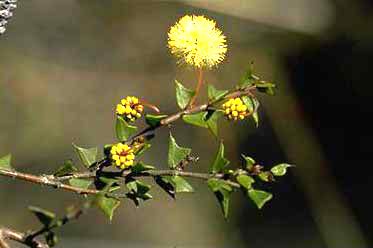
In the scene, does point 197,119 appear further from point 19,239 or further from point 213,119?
point 19,239

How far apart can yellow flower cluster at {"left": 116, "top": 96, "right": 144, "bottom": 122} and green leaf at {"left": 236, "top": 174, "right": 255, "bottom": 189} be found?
0.32 feet

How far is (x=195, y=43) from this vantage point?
0.63m

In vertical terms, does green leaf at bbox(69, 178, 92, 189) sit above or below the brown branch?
above

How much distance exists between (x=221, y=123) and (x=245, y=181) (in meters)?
1.94

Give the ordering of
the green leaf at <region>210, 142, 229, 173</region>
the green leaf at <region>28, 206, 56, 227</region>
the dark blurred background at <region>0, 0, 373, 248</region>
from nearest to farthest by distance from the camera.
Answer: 1. the green leaf at <region>28, 206, 56, 227</region>
2. the green leaf at <region>210, 142, 229, 173</region>
3. the dark blurred background at <region>0, 0, 373, 248</region>

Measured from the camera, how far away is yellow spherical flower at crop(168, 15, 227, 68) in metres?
0.63

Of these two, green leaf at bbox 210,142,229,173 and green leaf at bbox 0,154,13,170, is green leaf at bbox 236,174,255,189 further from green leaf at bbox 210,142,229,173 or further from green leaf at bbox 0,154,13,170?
green leaf at bbox 0,154,13,170

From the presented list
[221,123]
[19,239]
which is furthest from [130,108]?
[221,123]

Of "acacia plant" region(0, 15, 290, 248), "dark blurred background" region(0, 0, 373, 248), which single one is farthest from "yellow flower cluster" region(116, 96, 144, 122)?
"dark blurred background" region(0, 0, 373, 248)

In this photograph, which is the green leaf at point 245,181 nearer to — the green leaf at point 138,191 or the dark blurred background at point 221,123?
the green leaf at point 138,191

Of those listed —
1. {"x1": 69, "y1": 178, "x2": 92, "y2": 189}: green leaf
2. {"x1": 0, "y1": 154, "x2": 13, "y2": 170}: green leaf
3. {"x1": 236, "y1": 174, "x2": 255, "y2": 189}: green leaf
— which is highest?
{"x1": 0, "y1": 154, "x2": 13, "y2": 170}: green leaf

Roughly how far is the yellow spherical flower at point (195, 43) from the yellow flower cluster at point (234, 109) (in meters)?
0.06

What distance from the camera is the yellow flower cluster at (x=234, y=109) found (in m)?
0.58

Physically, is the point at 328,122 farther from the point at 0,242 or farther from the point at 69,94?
the point at 0,242
